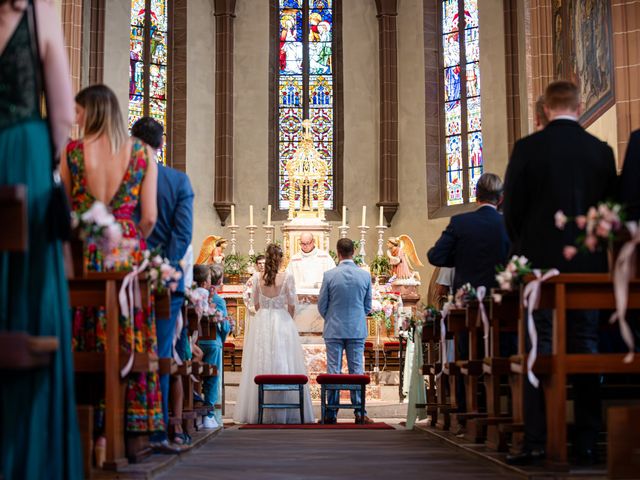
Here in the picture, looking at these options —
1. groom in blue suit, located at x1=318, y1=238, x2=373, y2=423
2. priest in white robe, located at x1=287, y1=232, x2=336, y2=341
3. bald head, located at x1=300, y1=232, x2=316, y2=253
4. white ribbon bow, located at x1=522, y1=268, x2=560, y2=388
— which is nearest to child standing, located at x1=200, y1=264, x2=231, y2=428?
groom in blue suit, located at x1=318, y1=238, x2=373, y2=423

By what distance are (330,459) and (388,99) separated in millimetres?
16090

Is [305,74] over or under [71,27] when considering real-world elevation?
over

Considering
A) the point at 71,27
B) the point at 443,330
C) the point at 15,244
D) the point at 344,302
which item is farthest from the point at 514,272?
→ the point at 71,27

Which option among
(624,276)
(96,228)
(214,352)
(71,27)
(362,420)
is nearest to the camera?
(624,276)

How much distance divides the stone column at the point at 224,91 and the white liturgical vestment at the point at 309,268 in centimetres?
623

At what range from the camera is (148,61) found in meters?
20.0

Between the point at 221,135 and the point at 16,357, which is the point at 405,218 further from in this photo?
the point at 16,357

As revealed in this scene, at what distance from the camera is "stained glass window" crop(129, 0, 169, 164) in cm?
1983

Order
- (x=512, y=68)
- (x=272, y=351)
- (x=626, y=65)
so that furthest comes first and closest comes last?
(x=512, y=68) → (x=626, y=65) → (x=272, y=351)

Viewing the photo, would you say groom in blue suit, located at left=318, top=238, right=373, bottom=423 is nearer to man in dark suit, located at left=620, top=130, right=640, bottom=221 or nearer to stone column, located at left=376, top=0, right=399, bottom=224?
man in dark suit, located at left=620, top=130, right=640, bottom=221

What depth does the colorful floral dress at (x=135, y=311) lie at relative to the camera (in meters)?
4.53

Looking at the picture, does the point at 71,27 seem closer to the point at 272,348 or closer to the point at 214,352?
the point at 272,348

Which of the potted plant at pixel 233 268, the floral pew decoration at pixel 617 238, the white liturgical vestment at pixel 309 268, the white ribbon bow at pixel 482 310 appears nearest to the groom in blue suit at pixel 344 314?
the white ribbon bow at pixel 482 310

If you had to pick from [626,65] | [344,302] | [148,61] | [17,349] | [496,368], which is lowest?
[496,368]
